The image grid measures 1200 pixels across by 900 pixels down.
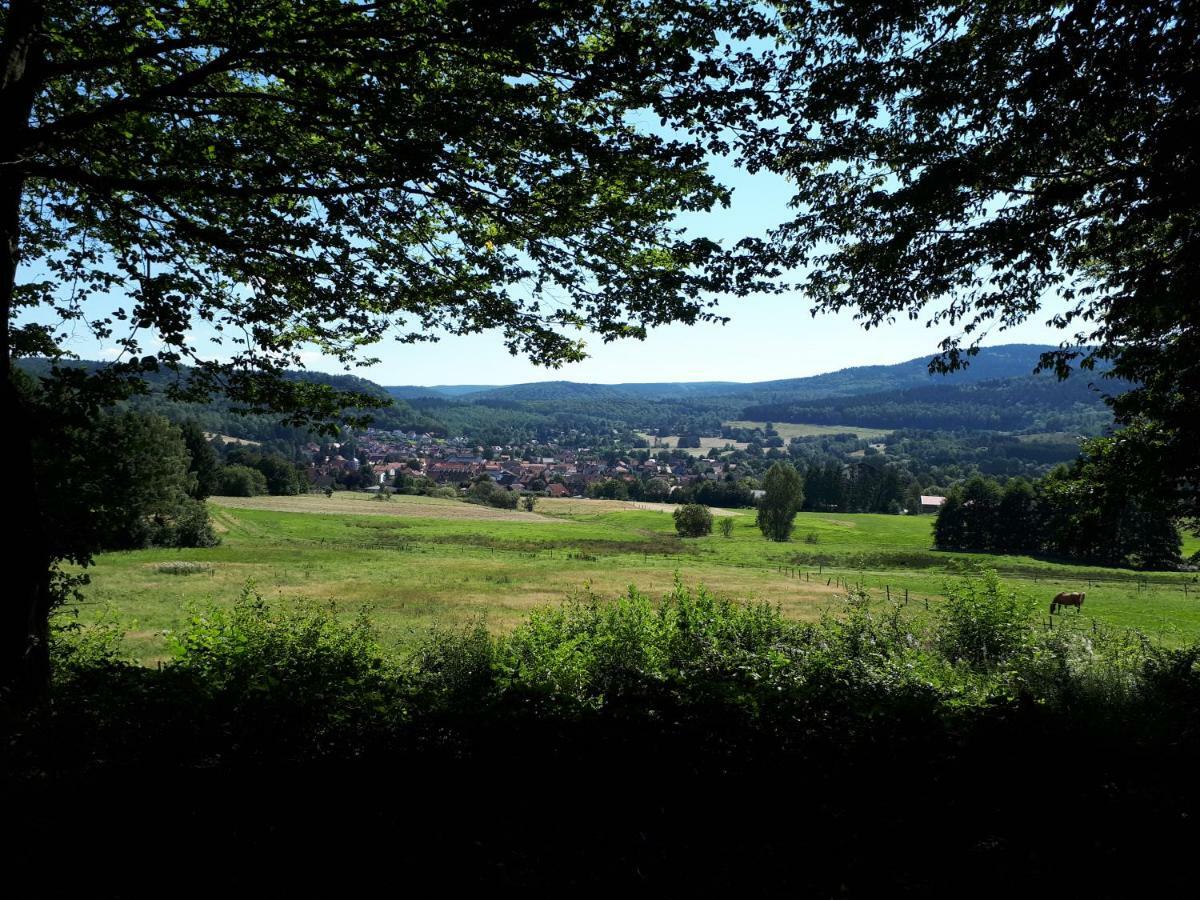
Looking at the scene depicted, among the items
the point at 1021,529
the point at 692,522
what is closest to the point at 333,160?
the point at 692,522

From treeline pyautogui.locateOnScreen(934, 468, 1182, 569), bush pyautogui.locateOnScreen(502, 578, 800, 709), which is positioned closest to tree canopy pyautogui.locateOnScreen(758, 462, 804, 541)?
treeline pyautogui.locateOnScreen(934, 468, 1182, 569)

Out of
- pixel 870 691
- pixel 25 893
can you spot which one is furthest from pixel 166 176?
pixel 870 691

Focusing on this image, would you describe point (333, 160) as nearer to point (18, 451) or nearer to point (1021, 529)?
point (18, 451)

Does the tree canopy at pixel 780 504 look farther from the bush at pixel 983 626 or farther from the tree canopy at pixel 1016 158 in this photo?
the tree canopy at pixel 1016 158

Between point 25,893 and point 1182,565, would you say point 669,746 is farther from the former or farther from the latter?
point 1182,565

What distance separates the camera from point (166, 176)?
25.0 ft

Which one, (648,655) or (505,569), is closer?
(648,655)

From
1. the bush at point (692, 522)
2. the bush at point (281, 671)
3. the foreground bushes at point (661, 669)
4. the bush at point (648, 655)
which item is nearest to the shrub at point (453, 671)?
the foreground bushes at point (661, 669)

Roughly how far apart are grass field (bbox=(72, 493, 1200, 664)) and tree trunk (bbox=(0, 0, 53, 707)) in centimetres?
767

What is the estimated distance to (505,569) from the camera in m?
50.3

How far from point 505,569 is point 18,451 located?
1762 inches

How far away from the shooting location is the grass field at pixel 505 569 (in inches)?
1259

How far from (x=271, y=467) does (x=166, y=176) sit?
12576 cm

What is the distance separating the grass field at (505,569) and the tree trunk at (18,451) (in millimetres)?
7671
